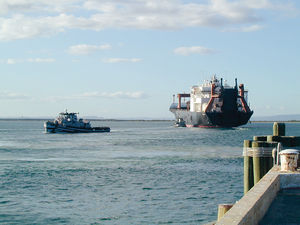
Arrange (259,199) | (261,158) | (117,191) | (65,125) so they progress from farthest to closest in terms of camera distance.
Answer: (65,125) → (117,191) → (261,158) → (259,199)

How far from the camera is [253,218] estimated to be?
7.80 metres

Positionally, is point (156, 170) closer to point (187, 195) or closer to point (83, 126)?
point (187, 195)

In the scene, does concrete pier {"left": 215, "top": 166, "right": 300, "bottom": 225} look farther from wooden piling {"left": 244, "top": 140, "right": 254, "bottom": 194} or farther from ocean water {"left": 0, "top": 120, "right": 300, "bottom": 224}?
ocean water {"left": 0, "top": 120, "right": 300, "bottom": 224}

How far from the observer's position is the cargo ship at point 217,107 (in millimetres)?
103750

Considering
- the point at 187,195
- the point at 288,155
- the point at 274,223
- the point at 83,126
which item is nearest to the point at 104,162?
the point at 187,195

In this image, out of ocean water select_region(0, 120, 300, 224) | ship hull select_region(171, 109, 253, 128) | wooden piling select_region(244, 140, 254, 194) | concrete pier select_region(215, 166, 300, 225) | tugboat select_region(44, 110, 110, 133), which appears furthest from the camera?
ship hull select_region(171, 109, 253, 128)

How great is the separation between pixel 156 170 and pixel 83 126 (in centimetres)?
7022

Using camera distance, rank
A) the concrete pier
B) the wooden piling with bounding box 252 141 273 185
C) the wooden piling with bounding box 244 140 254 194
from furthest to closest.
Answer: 1. the wooden piling with bounding box 244 140 254 194
2. the wooden piling with bounding box 252 141 273 185
3. the concrete pier

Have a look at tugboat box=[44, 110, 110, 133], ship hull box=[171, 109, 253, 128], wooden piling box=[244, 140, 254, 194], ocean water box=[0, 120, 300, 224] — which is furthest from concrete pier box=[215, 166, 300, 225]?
ship hull box=[171, 109, 253, 128]

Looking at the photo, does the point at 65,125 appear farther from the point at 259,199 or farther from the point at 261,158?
the point at 259,199

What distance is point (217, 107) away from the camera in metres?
110

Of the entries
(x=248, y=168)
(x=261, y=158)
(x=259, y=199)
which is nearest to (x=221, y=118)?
(x=248, y=168)

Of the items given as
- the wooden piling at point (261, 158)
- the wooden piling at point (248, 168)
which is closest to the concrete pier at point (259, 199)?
the wooden piling at point (261, 158)

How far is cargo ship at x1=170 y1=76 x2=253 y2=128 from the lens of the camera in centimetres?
10375
